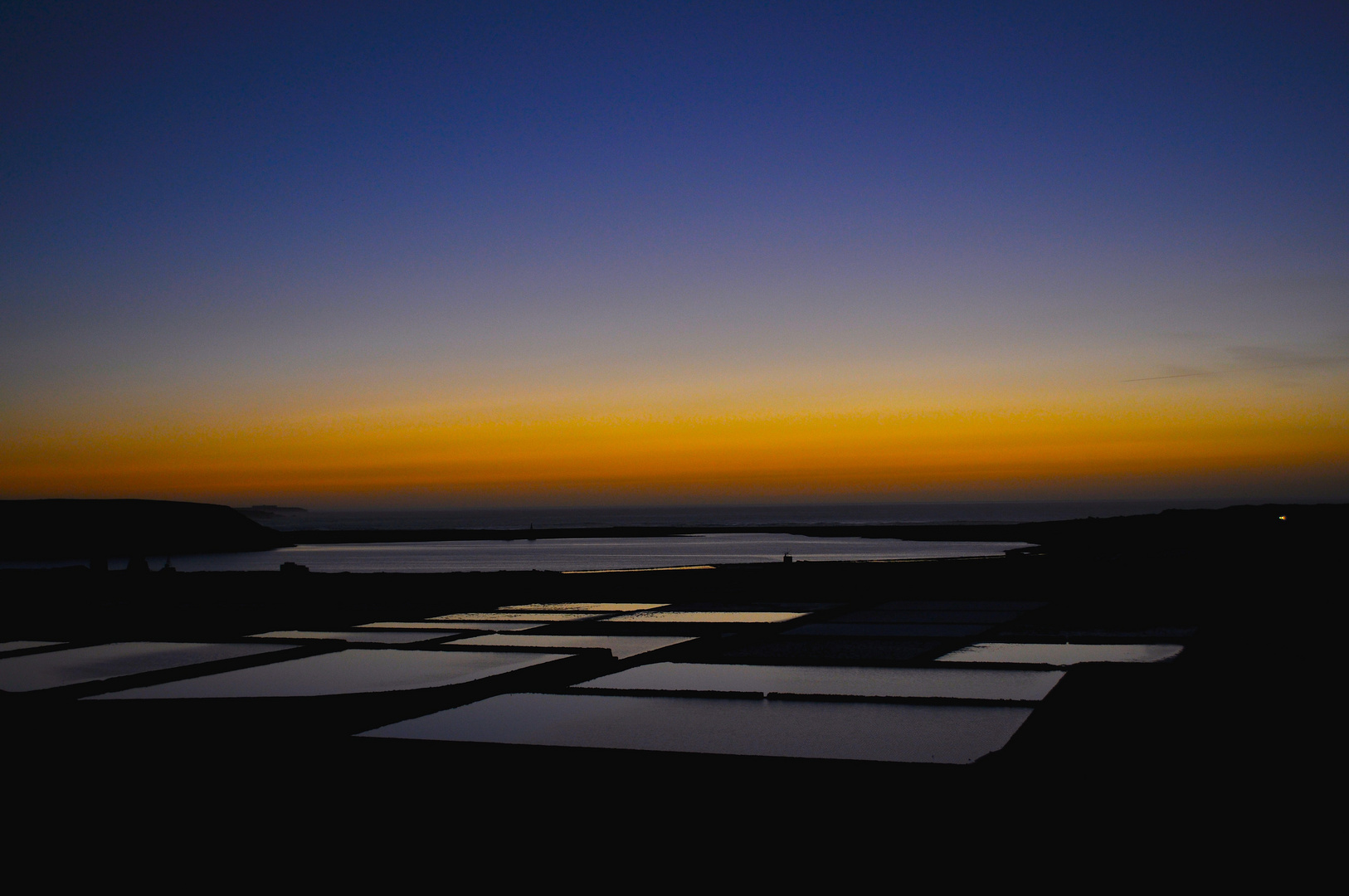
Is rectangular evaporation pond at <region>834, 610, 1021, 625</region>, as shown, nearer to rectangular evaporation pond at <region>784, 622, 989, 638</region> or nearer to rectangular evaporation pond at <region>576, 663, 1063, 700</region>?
rectangular evaporation pond at <region>784, 622, 989, 638</region>

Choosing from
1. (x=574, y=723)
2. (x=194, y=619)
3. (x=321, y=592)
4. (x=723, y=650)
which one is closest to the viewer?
(x=574, y=723)

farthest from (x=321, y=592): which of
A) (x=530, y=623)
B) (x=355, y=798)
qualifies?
(x=355, y=798)

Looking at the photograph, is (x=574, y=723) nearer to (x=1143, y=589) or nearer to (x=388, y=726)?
(x=388, y=726)

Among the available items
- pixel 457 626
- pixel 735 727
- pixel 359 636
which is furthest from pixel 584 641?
pixel 735 727

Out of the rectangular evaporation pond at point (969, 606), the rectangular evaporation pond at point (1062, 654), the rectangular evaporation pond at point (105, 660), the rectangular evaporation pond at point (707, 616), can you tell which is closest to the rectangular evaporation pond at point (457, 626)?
the rectangular evaporation pond at point (707, 616)

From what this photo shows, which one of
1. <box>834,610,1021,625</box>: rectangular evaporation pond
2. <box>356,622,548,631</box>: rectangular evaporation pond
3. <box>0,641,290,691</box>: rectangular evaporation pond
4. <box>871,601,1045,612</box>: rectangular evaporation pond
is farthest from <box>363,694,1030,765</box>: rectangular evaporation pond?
<box>871,601,1045,612</box>: rectangular evaporation pond

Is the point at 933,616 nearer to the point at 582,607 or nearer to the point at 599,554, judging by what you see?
the point at 582,607

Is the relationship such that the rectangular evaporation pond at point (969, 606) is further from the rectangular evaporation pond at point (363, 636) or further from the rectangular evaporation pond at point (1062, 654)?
the rectangular evaporation pond at point (363, 636)
